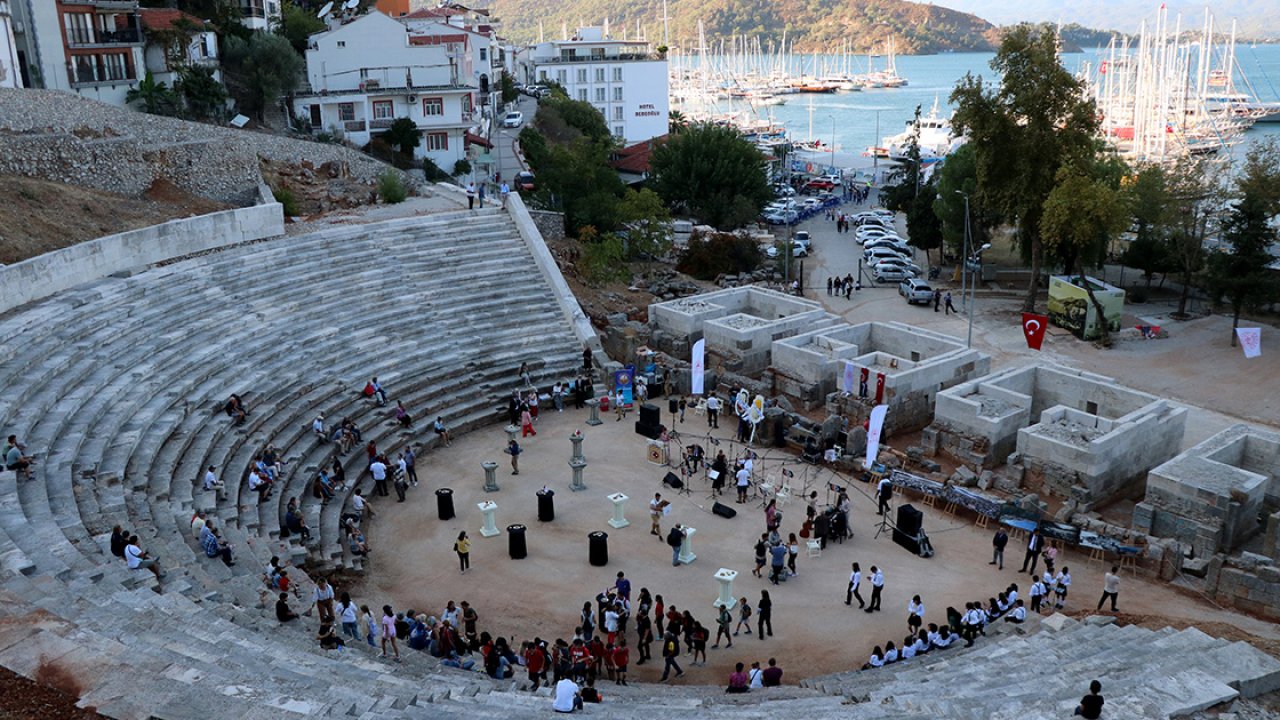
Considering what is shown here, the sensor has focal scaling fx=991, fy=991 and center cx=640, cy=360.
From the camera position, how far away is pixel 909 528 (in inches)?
886

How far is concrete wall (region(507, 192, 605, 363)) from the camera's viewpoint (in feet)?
110

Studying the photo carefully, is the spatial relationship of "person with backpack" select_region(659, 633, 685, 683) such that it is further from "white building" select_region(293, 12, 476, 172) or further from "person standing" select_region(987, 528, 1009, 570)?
"white building" select_region(293, 12, 476, 172)

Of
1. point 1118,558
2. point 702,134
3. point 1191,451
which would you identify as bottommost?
point 1118,558

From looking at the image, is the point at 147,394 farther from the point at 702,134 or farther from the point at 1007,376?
the point at 702,134

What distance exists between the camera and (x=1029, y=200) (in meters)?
41.5

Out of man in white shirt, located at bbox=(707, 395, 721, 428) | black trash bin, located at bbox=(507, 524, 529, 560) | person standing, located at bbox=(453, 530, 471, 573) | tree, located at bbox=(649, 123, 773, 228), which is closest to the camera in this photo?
person standing, located at bbox=(453, 530, 471, 573)

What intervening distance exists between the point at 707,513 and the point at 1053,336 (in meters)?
22.6

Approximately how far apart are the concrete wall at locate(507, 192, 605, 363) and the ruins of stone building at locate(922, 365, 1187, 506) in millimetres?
11476

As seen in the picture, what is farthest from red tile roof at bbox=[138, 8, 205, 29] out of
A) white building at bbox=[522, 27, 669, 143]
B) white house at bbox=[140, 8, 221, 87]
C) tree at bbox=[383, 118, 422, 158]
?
white building at bbox=[522, 27, 669, 143]

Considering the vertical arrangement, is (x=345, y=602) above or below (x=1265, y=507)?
above

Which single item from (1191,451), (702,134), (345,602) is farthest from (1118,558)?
(702,134)

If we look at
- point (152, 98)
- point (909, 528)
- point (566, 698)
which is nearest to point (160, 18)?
point (152, 98)

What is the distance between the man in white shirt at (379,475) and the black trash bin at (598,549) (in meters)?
6.10

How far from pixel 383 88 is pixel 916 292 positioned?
3274cm
